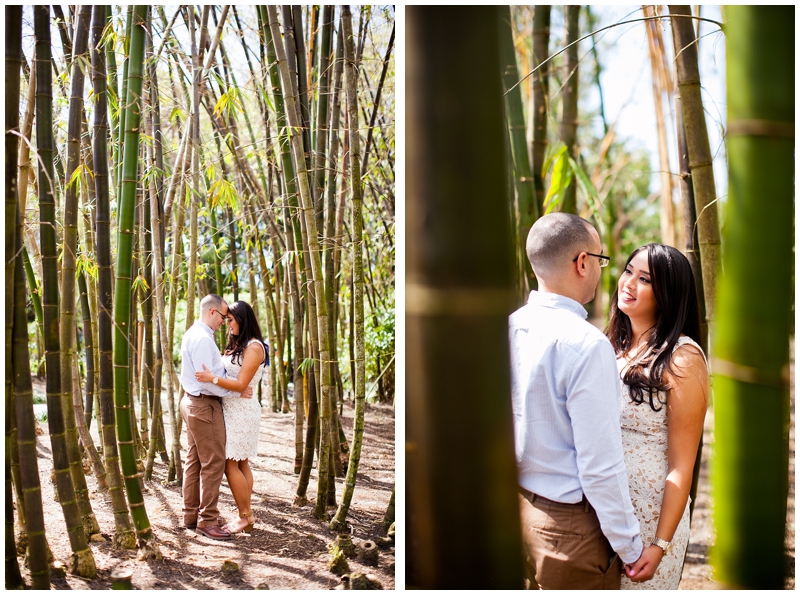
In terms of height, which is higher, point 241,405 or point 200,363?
point 200,363

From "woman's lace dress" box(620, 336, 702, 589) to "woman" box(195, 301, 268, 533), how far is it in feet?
5.50

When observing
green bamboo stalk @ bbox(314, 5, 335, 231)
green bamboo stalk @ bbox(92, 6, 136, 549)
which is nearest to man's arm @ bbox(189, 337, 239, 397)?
green bamboo stalk @ bbox(92, 6, 136, 549)

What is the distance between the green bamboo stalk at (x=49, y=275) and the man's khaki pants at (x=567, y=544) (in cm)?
116

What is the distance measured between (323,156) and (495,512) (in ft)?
7.31

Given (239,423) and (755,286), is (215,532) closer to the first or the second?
(239,423)

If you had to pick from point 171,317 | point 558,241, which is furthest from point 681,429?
point 171,317

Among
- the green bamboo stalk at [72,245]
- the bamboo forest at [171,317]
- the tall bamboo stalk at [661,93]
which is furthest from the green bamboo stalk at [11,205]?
the tall bamboo stalk at [661,93]

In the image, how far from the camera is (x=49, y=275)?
153 centimetres

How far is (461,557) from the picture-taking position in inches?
27.0

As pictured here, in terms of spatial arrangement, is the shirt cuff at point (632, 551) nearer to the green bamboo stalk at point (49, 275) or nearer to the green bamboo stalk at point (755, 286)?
the green bamboo stalk at point (755, 286)

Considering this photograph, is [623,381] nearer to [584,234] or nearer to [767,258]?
[584,234]

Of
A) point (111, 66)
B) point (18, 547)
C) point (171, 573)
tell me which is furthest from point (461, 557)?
point (111, 66)

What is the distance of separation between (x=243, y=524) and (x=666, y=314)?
6.29 ft

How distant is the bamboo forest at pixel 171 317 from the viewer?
1.57 meters
